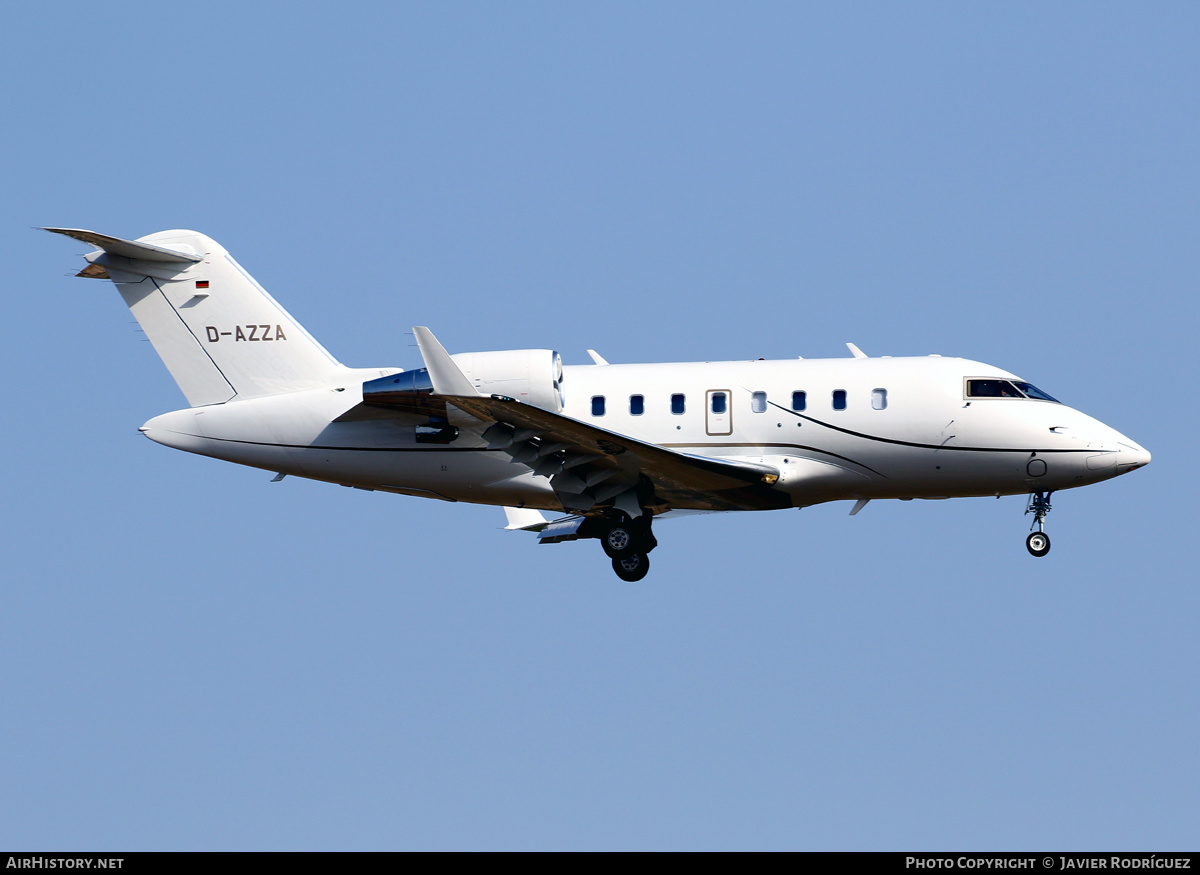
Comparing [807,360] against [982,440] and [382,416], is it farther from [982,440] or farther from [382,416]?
Result: [382,416]

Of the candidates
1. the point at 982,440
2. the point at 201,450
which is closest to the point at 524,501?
the point at 201,450

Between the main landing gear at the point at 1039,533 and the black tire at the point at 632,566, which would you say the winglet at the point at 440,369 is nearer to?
the black tire at the point at 632,566

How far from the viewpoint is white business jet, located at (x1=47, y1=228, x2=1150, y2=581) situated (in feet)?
74.5

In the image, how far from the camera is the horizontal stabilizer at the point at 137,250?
24.0 metres

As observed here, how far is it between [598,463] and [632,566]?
2.19 m

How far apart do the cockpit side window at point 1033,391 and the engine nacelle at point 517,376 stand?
7.91m

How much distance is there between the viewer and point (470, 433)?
23.6 m

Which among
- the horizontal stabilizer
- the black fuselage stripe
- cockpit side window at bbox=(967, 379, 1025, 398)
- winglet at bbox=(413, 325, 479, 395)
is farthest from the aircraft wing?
the horizontal stabilizer

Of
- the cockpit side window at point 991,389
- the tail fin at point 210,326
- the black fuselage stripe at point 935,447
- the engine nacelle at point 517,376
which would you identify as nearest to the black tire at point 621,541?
the engine nacelle at point 517,376

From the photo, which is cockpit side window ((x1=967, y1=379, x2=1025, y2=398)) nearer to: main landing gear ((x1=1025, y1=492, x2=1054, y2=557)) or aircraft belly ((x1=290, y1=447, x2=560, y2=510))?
main landing gear ((x1=1025, y1=492, x2=1054, y2=557))

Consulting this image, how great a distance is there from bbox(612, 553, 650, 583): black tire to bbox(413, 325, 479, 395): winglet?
4.87 meters

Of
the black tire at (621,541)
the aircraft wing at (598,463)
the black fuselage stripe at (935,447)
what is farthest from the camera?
the black tire at (621,541)
